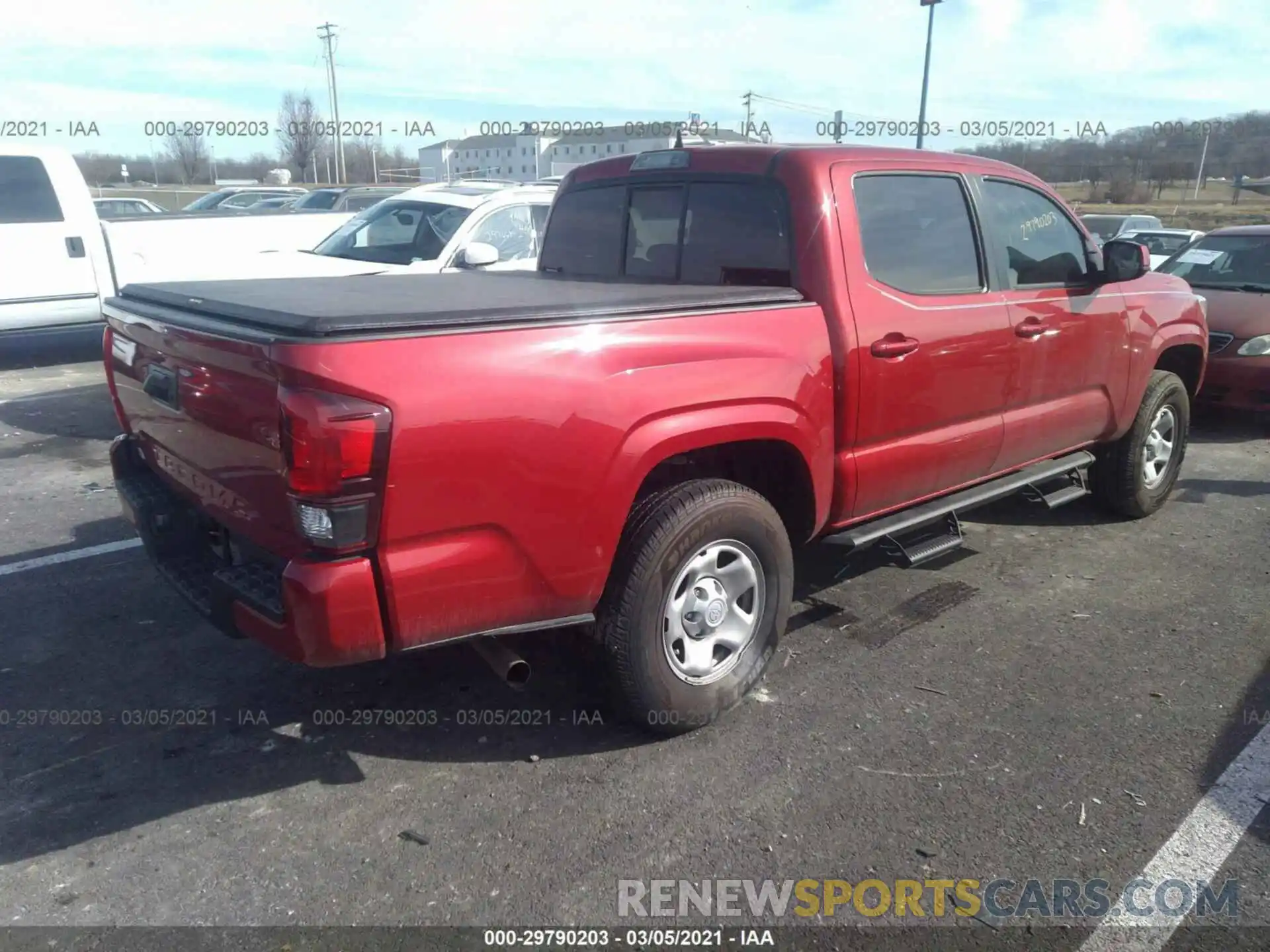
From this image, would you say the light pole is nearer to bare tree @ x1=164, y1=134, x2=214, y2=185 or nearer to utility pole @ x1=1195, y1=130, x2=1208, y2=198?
utility pole @ x1=1195, y1=130, x2=1208, y2=198

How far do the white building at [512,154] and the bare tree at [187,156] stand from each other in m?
13.5

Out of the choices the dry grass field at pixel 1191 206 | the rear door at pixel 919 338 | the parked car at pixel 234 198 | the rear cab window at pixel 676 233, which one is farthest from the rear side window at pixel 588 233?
the dry grass field at pixel 1191 206

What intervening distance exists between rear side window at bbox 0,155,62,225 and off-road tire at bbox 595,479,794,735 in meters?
9.07

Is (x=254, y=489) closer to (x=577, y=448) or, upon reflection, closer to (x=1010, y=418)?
(x=577, y=448)

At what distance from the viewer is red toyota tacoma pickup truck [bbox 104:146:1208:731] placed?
100 inches

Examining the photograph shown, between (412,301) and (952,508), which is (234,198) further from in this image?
(952,508)

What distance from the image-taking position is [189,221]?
1006 cm

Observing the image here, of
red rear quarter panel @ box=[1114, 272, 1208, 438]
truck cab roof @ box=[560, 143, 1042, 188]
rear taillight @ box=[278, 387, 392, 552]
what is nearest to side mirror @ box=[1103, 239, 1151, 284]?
red rear quarter panel @ box=[1114, 272, 1208, 438]

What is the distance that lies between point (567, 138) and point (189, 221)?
4053cm

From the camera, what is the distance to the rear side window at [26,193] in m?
9.48

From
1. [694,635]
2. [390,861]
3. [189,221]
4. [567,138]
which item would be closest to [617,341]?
[694,635]

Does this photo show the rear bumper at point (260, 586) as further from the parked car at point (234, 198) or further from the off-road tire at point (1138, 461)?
the parked car at point (234, 198)

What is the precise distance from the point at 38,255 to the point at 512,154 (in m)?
67.2

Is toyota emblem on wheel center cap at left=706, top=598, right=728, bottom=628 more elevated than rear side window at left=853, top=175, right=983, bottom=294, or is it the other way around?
rear side window at left=853, top=175, right=983, bottom=294
